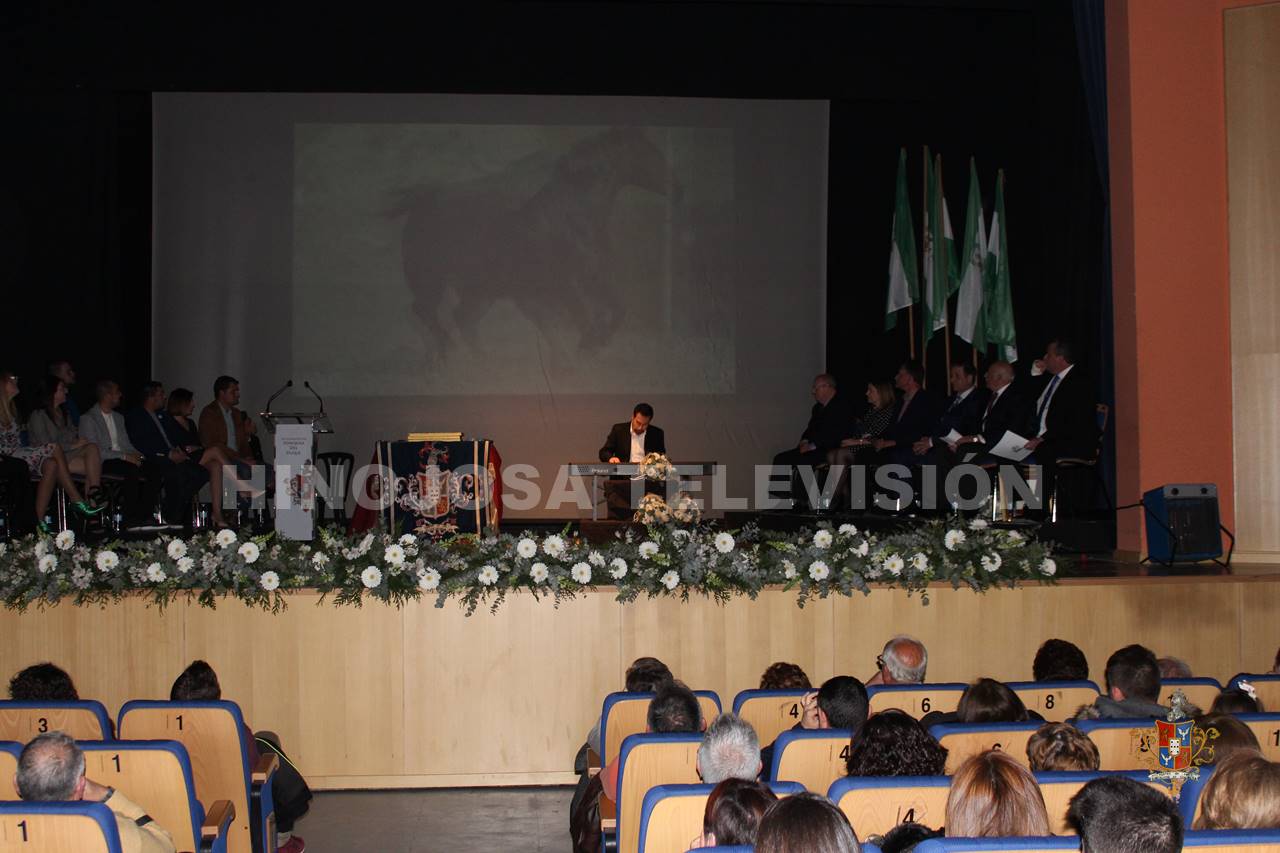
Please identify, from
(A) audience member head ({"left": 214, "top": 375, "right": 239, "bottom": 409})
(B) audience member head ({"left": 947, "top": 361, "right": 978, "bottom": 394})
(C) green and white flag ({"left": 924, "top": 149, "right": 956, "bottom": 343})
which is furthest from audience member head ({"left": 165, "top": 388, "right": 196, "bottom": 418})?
(C) green and white flag ({"left": 924, "top": 149, "right": 956, "bottom": 343})

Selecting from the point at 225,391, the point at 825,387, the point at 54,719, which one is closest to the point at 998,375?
the point at 825,387

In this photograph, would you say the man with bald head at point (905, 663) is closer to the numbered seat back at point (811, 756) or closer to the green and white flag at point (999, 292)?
the numbered seat back at point (811, 756)

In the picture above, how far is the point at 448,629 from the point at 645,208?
25.8ft

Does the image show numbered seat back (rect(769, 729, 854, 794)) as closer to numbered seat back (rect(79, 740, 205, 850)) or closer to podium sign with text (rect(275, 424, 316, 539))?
numbered seat back (rect(79, 740, 205, 850))

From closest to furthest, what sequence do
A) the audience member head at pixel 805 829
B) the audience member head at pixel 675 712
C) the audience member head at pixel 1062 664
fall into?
the audience member head at pixel 805 829
the audience member head at pixel 675 712
the audience member head at pixel 1062 664

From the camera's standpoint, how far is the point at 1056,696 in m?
4.00

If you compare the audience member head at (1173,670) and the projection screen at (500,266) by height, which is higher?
the projection screen at (500,266)

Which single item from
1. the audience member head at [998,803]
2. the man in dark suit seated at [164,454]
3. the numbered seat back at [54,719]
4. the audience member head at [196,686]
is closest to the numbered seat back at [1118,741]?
the audience member head at [998,803]

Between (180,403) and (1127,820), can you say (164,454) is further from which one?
(1127,820)

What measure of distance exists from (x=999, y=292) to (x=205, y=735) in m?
7.82

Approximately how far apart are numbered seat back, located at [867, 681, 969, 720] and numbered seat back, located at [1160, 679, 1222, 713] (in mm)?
638

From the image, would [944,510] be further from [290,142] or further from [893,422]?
[290,142]

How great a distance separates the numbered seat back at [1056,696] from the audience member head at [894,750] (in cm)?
126

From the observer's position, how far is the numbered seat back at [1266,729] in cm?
326
